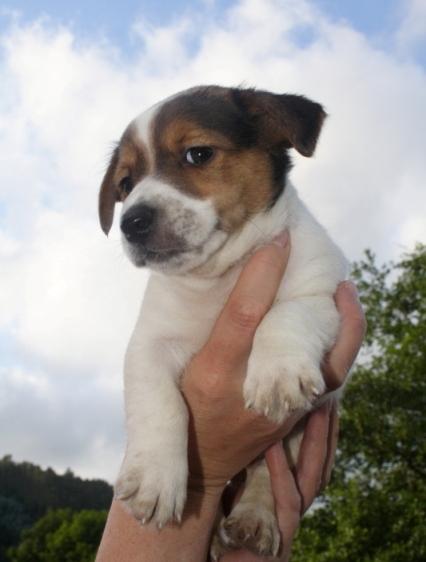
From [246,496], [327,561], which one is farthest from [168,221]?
[327,561]

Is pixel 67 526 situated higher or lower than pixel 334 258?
higher

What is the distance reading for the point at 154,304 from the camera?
4.80 metres

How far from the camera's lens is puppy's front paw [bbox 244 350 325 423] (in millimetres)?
3447

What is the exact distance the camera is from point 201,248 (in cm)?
437

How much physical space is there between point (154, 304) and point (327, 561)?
1479 cm

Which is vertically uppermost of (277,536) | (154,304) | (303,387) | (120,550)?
(154,304)

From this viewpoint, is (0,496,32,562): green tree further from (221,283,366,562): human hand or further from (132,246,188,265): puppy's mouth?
(132,246,188,265): puppy's mouth

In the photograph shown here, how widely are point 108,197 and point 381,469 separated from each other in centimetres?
1705

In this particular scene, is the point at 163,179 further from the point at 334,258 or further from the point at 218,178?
the point at 334,258

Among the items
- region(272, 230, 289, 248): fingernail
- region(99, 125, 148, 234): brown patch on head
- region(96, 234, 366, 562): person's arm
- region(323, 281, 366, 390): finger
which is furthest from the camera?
region(99, 125, 148, 234): brown patch on head

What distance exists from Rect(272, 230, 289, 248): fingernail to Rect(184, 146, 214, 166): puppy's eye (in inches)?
26.8

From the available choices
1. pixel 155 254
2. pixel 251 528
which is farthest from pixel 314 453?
pixel 155 254

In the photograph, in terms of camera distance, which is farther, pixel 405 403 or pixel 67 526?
pixel 67 526

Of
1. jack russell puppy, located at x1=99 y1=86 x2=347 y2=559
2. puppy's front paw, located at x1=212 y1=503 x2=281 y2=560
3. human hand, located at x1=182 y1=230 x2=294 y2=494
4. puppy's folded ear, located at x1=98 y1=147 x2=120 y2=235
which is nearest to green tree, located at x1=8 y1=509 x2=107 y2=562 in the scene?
puppy's folded ear, located at x1=98 y1=147 x2=120 y2=235
